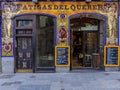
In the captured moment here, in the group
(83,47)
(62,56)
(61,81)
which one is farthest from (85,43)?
(61,81)

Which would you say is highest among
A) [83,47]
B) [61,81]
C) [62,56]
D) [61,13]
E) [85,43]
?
[61,13]

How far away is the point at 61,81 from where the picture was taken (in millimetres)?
12891

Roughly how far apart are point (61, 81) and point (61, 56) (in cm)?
305

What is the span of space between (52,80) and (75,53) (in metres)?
3.84

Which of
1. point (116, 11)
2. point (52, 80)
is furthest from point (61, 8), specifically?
point (52, 80)

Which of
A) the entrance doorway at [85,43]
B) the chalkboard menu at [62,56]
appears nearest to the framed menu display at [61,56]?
the chalkboard menu at [62,56]

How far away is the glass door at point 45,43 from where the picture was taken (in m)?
16.0

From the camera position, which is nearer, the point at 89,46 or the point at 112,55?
the point at 112,55

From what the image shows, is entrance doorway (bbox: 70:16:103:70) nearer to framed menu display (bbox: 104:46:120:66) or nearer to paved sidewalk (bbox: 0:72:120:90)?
framed menu display (bbox: 104:46:120:66)

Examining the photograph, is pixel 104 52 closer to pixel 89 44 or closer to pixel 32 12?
pixel 89 44

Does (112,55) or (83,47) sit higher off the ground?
(83,47)

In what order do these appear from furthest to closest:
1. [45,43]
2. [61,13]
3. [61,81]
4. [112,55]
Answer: [45,43] < [112,55] < [61,13] < [61,81]

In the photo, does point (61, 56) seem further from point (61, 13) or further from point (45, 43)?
point (61, 13)

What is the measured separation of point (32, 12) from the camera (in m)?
15.7
